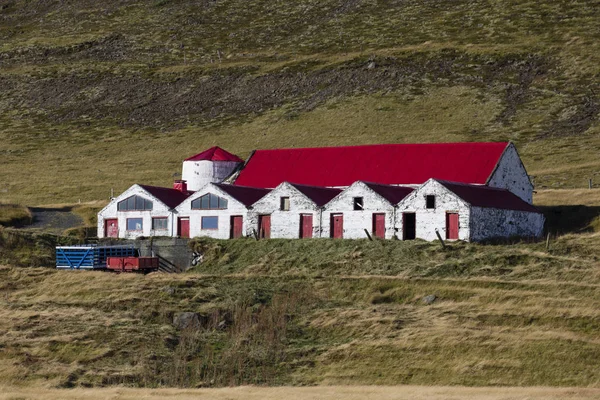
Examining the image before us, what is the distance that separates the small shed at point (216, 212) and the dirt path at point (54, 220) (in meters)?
8.92

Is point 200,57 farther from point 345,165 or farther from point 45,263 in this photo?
point 45,263

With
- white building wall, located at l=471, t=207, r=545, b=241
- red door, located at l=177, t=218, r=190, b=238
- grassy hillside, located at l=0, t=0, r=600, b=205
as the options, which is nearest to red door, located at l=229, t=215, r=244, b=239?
red door, located at l=177, t=218, r=190, b=238

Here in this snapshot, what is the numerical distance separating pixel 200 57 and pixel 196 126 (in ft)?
103

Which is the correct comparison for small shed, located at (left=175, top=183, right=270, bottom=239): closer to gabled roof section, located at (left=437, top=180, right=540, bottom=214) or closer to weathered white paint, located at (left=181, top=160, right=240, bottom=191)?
weathered white paint, located at (left=181, top=160, right=240, bottom=191)

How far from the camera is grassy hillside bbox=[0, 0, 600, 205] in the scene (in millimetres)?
120188

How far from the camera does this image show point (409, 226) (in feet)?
223

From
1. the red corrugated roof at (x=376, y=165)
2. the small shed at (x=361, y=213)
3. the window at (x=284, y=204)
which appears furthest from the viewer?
the red corrugated roof at (x=376, y=165)

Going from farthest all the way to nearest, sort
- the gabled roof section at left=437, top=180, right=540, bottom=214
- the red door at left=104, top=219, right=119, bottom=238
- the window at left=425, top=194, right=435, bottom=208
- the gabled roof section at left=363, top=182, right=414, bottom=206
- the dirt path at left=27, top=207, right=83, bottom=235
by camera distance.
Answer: the dirt path at left=27, top=207, right=83, bottom=235, the red door at left=104, top=219, right=119, bottom=238, the gabled roof section at left=363, top=182, right=414, bottom=206, the gabled roof section at left=437, top=180, right=540, bottom=214, the window at left=425, top=194, right=435, bottom=208

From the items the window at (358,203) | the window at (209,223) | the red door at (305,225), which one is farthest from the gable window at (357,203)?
the window at (209,223)

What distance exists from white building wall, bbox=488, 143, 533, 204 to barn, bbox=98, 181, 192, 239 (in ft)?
66.5

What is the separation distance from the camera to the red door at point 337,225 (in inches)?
2741

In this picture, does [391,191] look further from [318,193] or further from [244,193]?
[244,193]

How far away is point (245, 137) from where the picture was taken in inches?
5113

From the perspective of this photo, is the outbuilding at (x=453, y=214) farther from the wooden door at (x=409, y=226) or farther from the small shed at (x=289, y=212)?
the small shed at (x=289, y=212)
